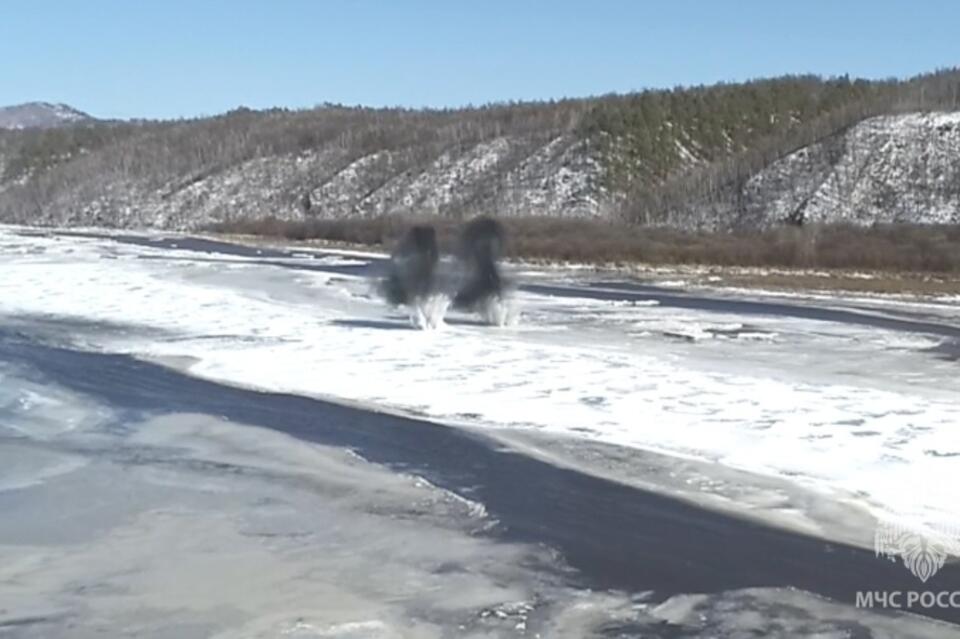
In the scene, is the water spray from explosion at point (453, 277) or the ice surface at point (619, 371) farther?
the water spray from explosion at point (453, 277)

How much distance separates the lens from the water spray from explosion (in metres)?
26.3

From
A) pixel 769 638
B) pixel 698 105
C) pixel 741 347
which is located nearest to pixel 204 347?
pixel 741 347

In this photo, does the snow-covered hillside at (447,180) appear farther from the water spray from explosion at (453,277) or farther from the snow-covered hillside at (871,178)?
the water spray from explosion at (453,277)

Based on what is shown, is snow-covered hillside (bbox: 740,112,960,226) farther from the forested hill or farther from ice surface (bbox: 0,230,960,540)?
ice surface (bbox: 0,230,960,540)

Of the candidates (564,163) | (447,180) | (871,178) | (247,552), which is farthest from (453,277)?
(447,180)

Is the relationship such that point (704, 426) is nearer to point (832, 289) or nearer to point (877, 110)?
point (832, 289)

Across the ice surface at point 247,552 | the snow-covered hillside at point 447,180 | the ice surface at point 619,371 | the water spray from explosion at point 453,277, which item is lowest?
the ice surface at point 247,552

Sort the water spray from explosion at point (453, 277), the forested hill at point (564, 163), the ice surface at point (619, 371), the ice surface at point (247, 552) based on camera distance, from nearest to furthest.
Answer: the ice surface at point (247, 552), the ice surface at point (619, 371), the water spray from explosion at point (453, 277), the forested hill at point (564, 163)

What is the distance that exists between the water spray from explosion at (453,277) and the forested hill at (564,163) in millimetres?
40174

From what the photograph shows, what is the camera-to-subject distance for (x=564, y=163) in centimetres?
8825

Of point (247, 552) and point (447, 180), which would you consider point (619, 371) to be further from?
point (447, 180)

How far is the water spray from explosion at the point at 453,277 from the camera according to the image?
2627 centimetres

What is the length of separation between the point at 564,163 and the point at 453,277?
203 feet

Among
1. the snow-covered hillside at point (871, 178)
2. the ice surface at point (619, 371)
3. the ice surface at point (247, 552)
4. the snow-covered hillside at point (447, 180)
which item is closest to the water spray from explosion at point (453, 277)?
the ice surface at point (619, 371)
